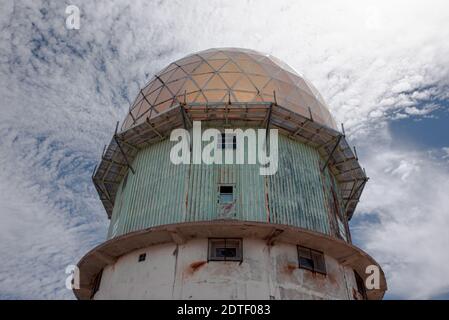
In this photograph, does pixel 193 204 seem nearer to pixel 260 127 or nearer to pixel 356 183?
pixel 260 127

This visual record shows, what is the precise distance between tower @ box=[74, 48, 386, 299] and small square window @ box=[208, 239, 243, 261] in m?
0.04

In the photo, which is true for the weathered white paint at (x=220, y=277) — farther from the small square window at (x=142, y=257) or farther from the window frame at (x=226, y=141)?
the window frame at (x=226, y=141)

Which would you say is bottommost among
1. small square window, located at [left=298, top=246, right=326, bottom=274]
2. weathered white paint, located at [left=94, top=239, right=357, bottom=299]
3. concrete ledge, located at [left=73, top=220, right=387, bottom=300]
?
weathered white paint, located at [left=94, top=239, right=357, bottom=299]

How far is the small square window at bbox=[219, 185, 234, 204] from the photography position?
48.5ft

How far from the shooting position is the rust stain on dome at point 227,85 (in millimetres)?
17000

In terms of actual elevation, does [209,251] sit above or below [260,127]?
below

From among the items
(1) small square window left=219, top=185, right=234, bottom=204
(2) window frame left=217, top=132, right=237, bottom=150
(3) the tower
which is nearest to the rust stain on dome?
(3) the tower

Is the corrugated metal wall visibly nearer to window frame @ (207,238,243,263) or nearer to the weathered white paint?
window frame @ (207,238,243,263)

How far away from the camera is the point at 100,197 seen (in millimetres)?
20812

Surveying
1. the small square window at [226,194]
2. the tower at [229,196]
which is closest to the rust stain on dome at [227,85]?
the tower at [229,196]

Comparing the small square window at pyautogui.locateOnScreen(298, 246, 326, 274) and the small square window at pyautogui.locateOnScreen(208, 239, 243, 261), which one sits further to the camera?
the small square window at pyautogui.locateOnScreen(298, 246, 326, 274)

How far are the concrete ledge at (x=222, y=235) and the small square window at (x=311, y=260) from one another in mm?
208
